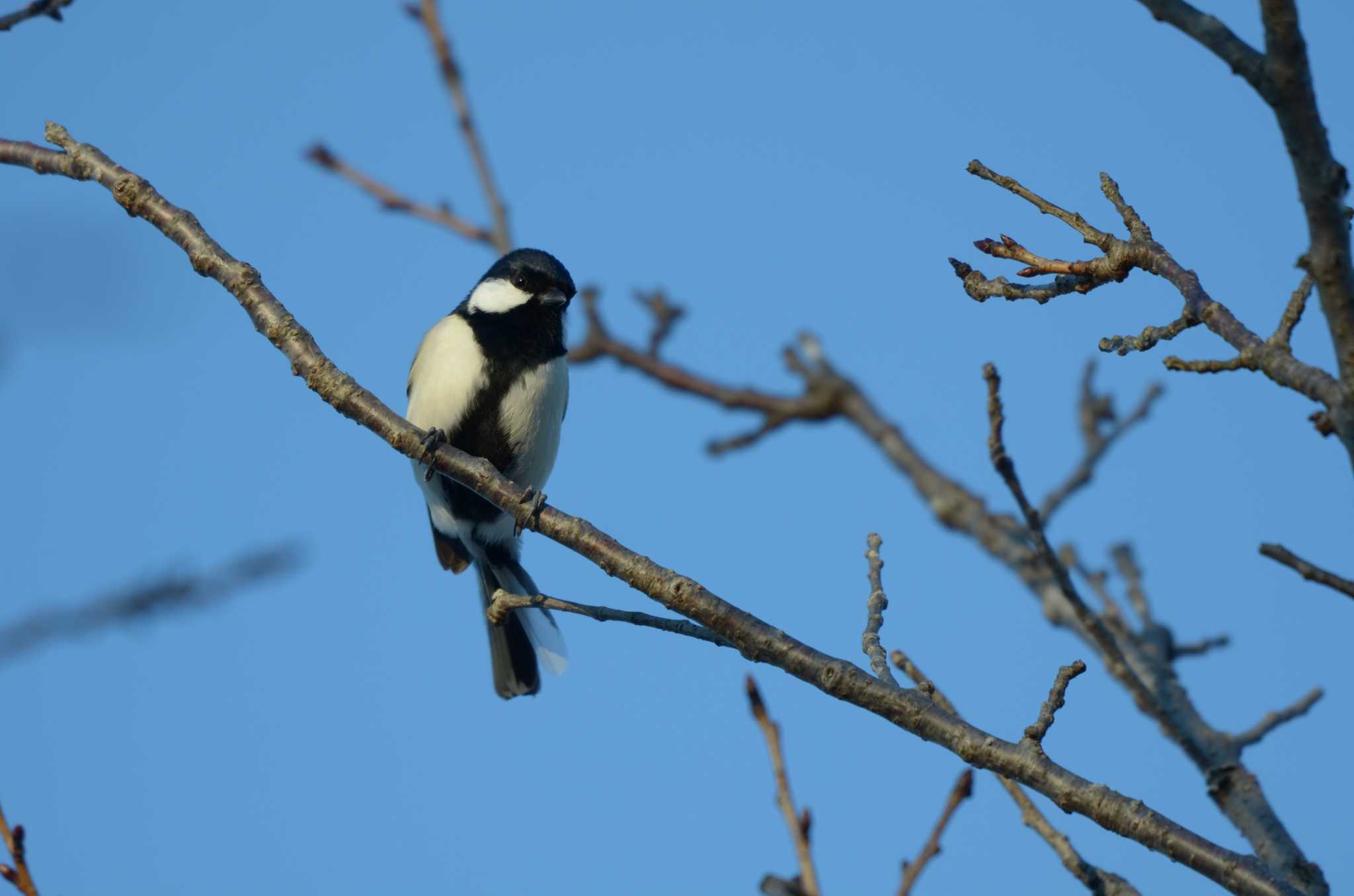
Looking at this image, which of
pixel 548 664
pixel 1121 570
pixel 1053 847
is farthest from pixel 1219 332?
pixel 548 664

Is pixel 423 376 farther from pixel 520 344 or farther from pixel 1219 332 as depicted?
pixel 1219 332

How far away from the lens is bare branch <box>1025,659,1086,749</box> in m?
2.47

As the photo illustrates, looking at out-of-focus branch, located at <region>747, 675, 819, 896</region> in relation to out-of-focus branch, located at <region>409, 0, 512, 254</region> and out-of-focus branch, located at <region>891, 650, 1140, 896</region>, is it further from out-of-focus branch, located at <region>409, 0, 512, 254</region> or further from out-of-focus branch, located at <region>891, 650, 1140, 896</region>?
out-of-focus branch, located at <region>409, 0, 512, 254</region>

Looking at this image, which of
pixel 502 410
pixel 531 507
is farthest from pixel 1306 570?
pixel 502 410

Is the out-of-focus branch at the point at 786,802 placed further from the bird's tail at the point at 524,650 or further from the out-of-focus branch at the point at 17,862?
the bird's tail at the point at 524,650

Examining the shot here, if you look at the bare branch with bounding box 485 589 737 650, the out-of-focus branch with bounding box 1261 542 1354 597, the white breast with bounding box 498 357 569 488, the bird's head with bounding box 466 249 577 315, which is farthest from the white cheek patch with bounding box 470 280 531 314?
the out-of-focus branch with bounding box 1261 542 1354 597

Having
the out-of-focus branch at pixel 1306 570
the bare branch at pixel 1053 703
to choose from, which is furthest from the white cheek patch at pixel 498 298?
the out-of-focus branch at pixel 1306 570

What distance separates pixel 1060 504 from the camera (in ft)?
17.6

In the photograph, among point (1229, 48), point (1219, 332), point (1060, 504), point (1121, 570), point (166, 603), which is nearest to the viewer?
point (1229, 48)

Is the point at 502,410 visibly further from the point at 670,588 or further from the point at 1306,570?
the point at 1306,570

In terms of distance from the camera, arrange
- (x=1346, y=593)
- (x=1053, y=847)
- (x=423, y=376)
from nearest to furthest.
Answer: (x=1346, y=593)
(x=1053, y=847)
(x=423, y=376)

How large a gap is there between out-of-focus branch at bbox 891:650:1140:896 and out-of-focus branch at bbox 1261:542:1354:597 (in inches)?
31.6

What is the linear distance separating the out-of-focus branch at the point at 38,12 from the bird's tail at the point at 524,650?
134 inches

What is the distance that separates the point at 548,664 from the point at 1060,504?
8.16ft
